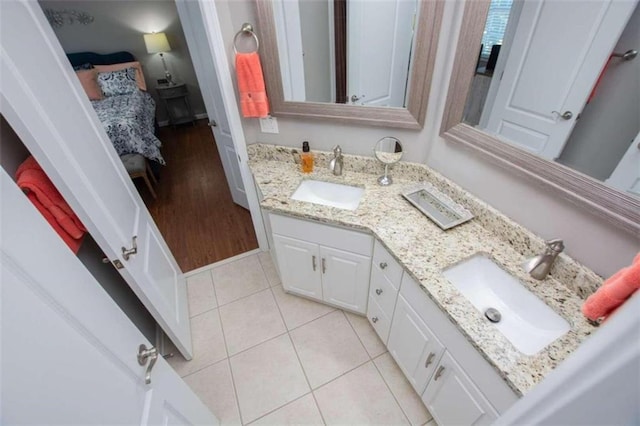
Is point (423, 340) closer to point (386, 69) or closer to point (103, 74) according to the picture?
point (386, 69)

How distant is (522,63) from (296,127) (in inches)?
43.0

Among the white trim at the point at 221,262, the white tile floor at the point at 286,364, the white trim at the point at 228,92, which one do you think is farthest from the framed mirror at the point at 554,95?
the white trim at the point at 221,262

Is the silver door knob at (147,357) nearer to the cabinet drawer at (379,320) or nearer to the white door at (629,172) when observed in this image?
the cabinet drawer at (379,320)

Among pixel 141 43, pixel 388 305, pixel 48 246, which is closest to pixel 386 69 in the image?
pixel 388 305

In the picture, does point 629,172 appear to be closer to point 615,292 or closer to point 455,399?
point 615,292

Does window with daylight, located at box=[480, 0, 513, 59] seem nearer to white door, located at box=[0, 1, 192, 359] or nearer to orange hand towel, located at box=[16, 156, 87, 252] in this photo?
white door, located at box=[0, 1, 192, 359]

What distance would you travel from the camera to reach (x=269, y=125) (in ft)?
5.51

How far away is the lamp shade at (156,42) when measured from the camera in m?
4.17

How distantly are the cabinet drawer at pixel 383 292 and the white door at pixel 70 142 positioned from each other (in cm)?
106

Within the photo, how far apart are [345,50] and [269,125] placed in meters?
0.60

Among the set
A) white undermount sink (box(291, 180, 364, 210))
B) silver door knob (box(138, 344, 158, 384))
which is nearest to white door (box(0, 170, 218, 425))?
silver door knob (box(138, 344, 158, 384))

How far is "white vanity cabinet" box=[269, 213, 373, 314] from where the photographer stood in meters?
1.37

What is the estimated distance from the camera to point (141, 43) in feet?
14.4

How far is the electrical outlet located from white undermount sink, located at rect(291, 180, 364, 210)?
1.27ft
